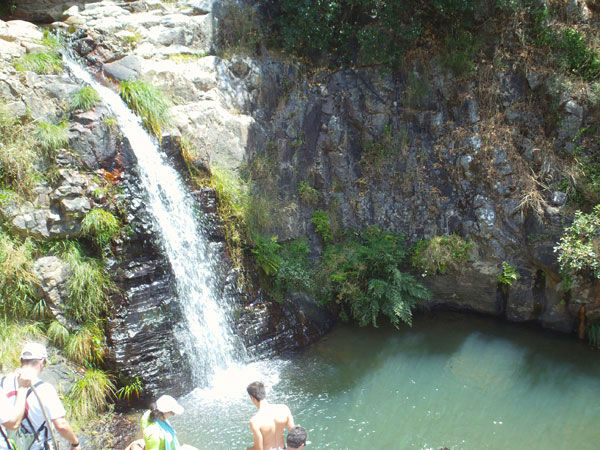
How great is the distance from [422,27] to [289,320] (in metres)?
6.77

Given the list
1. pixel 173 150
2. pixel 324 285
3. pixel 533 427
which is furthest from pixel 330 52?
pixel 533 427

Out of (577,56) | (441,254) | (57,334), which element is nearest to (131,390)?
(57,334)

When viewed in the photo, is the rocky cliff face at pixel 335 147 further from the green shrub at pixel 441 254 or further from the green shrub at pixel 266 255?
the green shrub at pixel 266 255

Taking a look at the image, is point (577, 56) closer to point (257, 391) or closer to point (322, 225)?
point (322, 225)

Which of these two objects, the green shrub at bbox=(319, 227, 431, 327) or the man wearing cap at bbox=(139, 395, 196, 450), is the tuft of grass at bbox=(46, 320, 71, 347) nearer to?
the man wearing cap at bbox=(139, 395, 196, 450)

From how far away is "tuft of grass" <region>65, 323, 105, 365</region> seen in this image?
6.08m

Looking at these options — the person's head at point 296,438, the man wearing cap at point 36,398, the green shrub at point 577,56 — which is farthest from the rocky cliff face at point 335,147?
the person's head at point 296,438

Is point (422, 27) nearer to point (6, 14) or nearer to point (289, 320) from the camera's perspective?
point (289, 320)

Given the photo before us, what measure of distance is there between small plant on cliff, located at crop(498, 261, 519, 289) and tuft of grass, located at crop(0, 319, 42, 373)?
7.73m

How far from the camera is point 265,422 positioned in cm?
403

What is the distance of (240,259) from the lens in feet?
26.5

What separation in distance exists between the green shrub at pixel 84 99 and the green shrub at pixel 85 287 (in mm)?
2239

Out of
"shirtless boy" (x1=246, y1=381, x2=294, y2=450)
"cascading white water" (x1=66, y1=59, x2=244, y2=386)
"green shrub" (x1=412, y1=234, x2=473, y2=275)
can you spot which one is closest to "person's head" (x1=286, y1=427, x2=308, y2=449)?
"shirtless boy" (x1=246, y1=381, x2=294, y2=450)

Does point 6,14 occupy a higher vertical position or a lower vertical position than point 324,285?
higher
